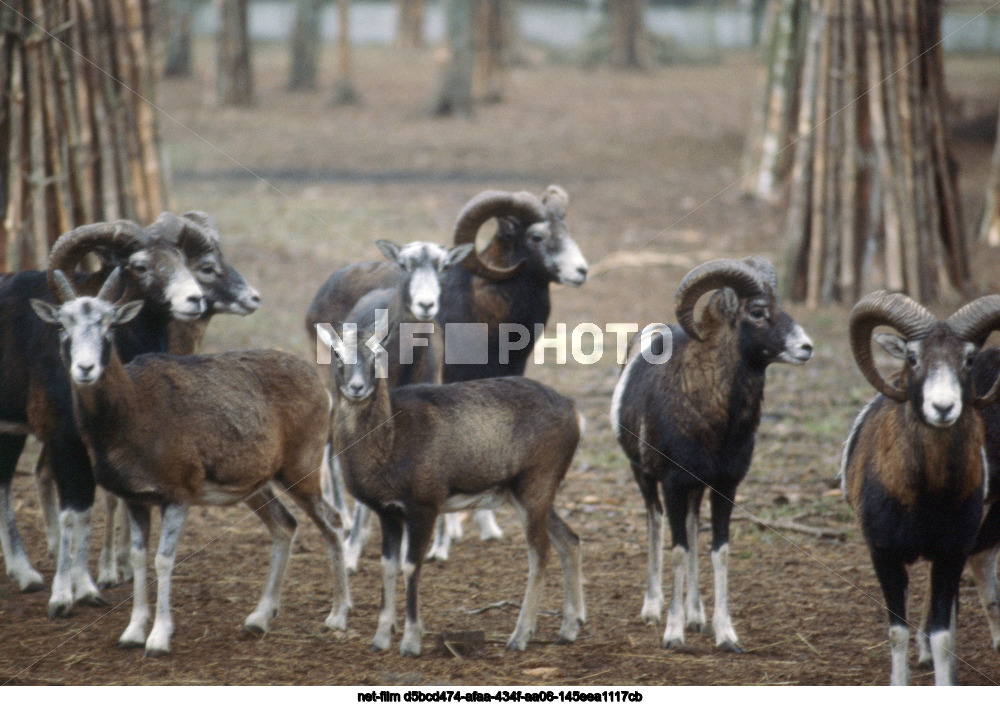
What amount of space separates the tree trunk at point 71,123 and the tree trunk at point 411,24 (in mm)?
39599

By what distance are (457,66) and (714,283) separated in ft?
83.5

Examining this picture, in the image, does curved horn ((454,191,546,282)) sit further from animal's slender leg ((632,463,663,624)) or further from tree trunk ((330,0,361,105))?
tree trunk ((330,0,361,105))

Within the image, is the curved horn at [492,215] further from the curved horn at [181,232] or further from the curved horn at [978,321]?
the curved horn at [978,321]

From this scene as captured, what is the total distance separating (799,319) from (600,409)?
370 centimetres

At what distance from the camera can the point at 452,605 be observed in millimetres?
7992

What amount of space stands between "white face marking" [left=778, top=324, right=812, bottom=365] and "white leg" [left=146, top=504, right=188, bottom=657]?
3.92 metres

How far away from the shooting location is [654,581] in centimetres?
762

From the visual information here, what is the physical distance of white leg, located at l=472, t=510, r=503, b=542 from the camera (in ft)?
31.2

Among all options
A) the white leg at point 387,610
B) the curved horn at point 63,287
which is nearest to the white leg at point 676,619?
the white leg at point 387,610

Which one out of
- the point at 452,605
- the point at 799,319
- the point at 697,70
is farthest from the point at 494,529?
the point at 697,70

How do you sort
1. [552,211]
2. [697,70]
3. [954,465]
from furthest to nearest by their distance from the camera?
[697,70]
[552,211]
[954,465]

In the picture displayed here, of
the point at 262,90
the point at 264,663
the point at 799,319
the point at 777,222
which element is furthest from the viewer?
the point at 262,90

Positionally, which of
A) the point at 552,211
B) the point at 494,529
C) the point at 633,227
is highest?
the point at 552,211
